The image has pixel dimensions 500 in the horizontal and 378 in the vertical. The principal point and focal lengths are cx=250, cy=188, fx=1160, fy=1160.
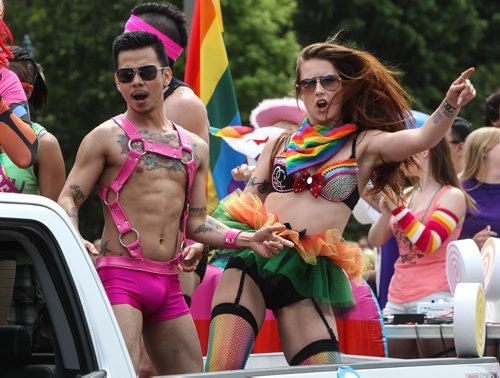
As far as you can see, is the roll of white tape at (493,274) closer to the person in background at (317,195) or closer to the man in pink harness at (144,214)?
the person in background at (317,195)

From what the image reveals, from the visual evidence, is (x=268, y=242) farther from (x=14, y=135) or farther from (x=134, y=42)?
(x=14, y=135)

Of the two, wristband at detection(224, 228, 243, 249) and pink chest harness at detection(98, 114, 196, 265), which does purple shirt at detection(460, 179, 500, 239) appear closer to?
wristband at detection(224, 228, 243, 249)

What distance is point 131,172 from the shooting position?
424cm

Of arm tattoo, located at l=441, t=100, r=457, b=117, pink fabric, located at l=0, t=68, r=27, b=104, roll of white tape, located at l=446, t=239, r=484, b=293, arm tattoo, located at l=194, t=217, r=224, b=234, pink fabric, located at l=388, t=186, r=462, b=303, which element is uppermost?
pink fabric, located at l=0, t=68, r=27, b=104

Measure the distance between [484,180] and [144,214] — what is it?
12.3 ft

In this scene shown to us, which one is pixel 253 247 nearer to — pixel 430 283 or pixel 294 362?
pixel 294 362

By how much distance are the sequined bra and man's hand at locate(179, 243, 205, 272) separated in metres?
0.43

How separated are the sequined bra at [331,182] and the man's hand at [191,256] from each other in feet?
1.41

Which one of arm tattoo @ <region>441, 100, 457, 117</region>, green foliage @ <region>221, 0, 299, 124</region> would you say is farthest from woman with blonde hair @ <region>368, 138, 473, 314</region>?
green foliage @ <region>221, 0, 299, 124</region>

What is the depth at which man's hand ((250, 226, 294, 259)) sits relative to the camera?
4379 millimetres

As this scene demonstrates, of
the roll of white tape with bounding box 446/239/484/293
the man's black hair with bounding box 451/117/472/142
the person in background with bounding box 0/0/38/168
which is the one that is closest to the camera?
the person in background with bounding box 0/0/38/168

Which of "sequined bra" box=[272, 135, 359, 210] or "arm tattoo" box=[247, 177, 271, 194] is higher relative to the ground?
"sequined bra" box=[272, 135, 359, 210]

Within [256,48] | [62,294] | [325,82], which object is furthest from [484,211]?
[256,48]

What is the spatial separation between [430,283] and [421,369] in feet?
9.89
